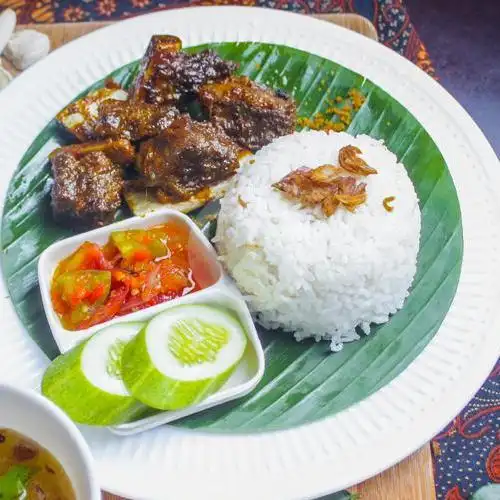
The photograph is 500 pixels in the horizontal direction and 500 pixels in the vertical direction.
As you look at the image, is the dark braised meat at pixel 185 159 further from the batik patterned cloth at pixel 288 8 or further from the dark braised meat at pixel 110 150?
the batik patterned cloth at pixel 288 8

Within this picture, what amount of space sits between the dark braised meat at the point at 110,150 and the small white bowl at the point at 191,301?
1.58 ft

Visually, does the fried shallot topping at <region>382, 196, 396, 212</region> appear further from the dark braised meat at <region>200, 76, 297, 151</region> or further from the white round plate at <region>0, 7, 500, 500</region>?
the dark braised meat at <region>200, 76, 297, 151</region>

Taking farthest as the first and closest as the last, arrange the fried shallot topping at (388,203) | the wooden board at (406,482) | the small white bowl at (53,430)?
the fried shallot topping at (388,203)
the wooden board at (406,482)
the small white bowl at (53,430)

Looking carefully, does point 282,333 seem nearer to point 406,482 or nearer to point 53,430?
point 406,482

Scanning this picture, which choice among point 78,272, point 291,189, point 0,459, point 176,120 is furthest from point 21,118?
point 0,459

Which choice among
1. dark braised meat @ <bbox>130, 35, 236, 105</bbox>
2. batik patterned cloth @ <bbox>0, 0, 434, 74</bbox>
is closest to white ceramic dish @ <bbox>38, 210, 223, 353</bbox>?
dark braised meat @ <bbox>130, 35, 236, 105</bbox>

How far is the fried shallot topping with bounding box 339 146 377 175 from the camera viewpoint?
3.63 m

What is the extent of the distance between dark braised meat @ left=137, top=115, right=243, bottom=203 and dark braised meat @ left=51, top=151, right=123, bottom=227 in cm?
19

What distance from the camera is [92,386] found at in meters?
2.88

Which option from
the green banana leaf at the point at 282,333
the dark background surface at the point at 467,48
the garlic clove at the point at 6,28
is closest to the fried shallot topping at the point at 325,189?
the green banana leaf at the point at 282,333

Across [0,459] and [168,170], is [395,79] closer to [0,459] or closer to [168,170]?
[168,170]

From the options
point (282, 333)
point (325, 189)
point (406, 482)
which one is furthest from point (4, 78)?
point (406, 482)

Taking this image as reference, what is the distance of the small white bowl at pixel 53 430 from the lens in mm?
2166

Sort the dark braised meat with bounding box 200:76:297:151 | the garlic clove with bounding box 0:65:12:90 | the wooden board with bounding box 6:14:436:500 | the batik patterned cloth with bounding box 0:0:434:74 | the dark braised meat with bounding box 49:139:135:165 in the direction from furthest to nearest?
1. the batik patterned cloth with bounding box 0:0:434:74
2. the garlic clove with bounding box 0:65:12:90
3. the dark braised meat with bounding box 200:76:297:151
4. the dark braised meat with bounding box 49:139:135:165
5. the wooden board with bounding box 6:14:436:500
